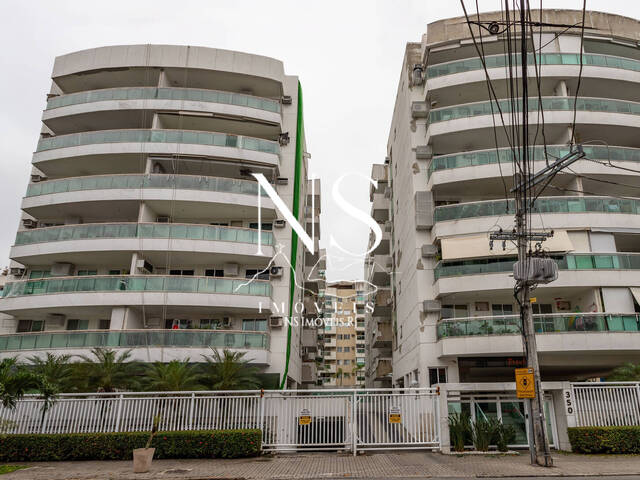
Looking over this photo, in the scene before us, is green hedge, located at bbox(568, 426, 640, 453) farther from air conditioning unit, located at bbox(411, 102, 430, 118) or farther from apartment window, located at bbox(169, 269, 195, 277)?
apartment window, located at bbox(169, 269, 195, 277)

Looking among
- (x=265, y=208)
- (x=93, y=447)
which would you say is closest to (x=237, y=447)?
(x=93, y=447)

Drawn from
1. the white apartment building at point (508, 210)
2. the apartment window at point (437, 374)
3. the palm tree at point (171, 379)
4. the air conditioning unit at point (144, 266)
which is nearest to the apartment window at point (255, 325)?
the palm tree at point (171, 379)

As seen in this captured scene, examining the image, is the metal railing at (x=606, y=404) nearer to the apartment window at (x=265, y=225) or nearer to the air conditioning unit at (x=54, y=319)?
the apartment window at (x=265, y=225)

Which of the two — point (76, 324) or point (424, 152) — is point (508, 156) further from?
point (76, 324)

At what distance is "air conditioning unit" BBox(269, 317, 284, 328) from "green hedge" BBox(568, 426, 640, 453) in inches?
600

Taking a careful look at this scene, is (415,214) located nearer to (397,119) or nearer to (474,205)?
(474,205)

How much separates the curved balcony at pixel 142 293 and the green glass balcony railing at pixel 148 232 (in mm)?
2405

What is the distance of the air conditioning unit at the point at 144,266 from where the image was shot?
82.5 ft

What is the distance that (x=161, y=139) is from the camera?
27.3m

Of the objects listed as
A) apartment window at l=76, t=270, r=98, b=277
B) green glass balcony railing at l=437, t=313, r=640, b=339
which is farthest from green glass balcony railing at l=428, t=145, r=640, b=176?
apartment window at l=76, t=270, r=98, b=277

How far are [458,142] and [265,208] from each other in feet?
40.6

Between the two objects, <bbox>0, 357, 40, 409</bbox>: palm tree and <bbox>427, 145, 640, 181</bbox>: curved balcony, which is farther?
<bbox>427, 145, 640, 181</bbox>: curved balcony

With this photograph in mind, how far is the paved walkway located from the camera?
1198cm

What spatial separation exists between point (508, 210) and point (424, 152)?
22.9ft
